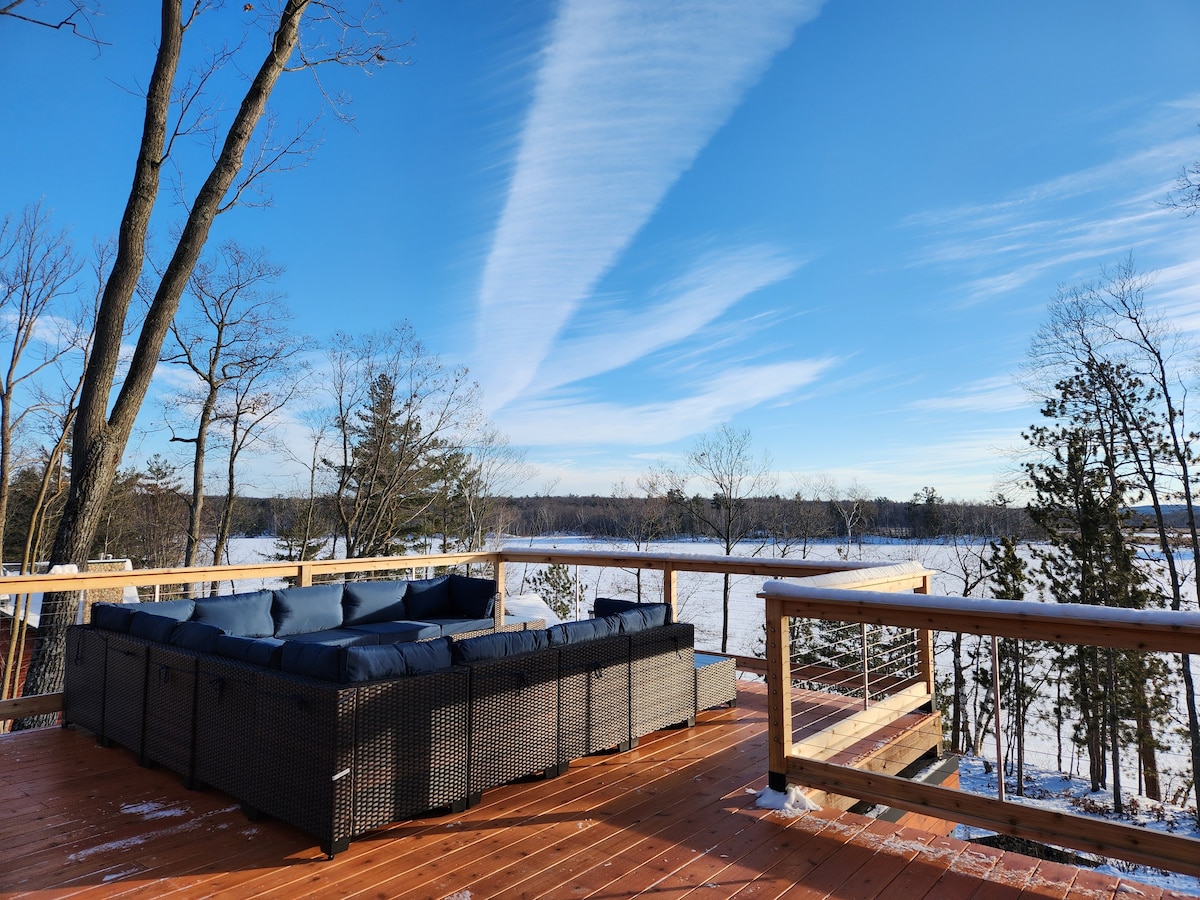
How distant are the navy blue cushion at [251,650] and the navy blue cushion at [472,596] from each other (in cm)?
270

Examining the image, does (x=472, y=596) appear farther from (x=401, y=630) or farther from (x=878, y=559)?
(x=878, y=559)

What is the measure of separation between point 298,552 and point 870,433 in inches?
739

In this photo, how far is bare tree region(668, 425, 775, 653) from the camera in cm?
2273

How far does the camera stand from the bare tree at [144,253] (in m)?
5.34

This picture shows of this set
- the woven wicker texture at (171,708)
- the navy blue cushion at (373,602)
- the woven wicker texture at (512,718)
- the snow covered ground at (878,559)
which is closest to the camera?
the woven wicker texture at (512,718)

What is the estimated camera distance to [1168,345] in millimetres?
13273

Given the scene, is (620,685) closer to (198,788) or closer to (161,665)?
(198,788)

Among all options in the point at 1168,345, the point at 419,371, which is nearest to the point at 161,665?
the point at 419,371

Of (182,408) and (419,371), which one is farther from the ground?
(419,371)

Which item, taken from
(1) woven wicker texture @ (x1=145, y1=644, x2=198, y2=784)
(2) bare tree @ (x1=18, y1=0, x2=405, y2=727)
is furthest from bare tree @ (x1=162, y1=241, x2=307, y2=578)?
(1) woven wicker texture @ (x1=145, y1=644, x2=198, y2=784)

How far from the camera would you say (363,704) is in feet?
8.77

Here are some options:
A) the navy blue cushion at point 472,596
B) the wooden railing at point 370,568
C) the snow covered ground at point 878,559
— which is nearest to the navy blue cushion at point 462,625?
the navy blue cushion at point 472,596

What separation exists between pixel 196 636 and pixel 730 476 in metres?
20.6

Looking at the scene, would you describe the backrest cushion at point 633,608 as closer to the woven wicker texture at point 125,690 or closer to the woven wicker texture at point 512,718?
the woven wicker texture at point 512,718
